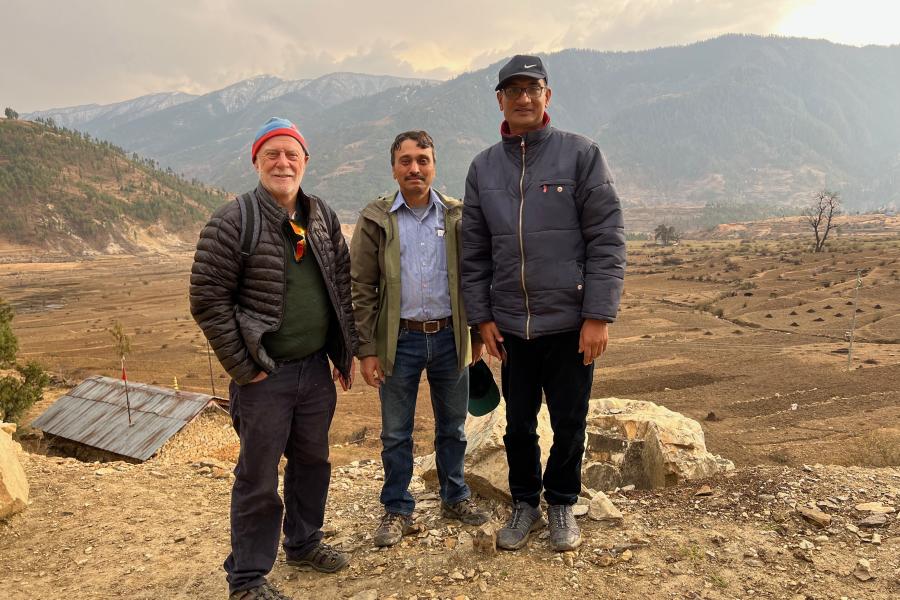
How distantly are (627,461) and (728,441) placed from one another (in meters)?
6.65

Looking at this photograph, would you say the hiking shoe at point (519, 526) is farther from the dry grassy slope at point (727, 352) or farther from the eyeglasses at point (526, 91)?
the dry grassy slope at point (727, 352)

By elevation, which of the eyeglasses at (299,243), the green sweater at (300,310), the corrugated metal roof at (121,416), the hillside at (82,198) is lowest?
the corrugated metal roof at (121,416)

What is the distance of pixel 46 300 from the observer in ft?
165

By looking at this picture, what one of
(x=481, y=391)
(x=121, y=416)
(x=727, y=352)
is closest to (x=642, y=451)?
(x=481, y=391)

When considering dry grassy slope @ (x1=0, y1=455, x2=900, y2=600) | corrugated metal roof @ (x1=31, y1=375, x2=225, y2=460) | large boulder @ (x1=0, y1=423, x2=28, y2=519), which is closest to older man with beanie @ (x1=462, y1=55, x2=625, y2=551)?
dry grassy slope @ (x1=0, y1=455, x2=900, y2=600)

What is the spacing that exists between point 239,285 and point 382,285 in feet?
3.21

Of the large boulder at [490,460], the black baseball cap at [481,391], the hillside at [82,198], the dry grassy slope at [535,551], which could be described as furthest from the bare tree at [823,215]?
the hillside at [82,198]

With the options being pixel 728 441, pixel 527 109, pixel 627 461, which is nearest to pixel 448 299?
pixel 527 109

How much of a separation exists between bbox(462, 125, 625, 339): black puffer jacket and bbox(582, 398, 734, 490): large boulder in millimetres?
3106

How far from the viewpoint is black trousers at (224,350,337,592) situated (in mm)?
3180

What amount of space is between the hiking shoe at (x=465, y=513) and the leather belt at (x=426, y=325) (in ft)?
4.73

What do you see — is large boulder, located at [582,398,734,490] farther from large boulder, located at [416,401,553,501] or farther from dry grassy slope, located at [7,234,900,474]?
dry grassy slope, located at [7,234,900,474]

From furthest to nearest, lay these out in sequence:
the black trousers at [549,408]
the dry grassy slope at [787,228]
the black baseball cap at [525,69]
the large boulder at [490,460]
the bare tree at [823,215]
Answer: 1. the dry grassy slope at [787,228]
2. the bare tree at [823,215]
3. the large boulder at [490,460]
4. the black trousers at [549,408]
5. the black baseball cap at [525,69]

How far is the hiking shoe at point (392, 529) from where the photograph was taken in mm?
3834
